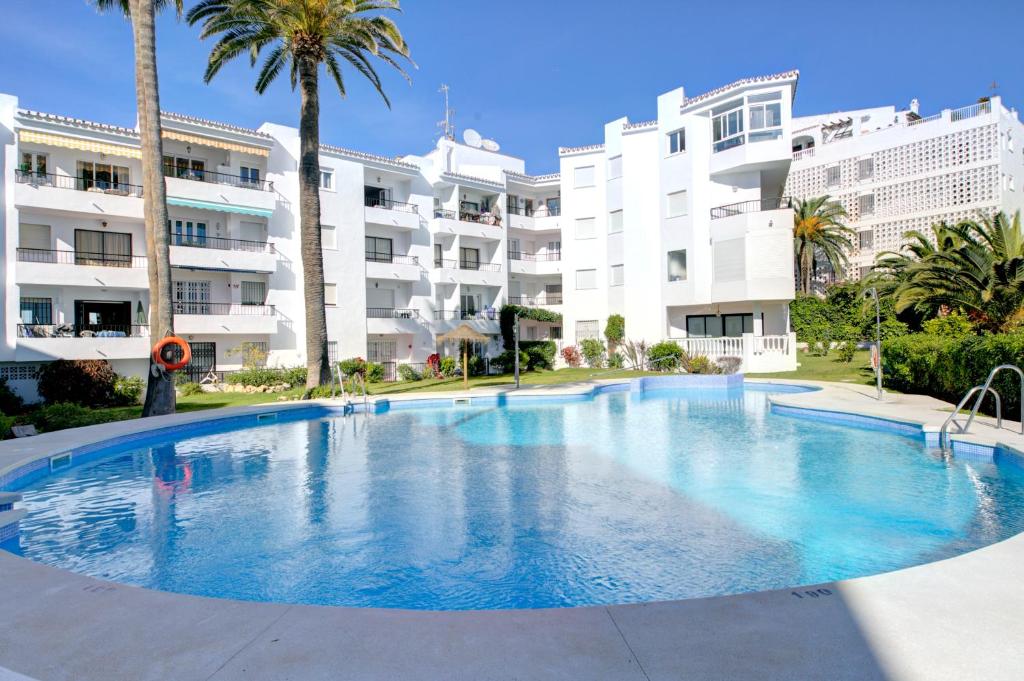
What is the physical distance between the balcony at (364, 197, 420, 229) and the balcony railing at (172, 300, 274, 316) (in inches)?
298

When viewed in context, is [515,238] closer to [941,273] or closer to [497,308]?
[497,308]

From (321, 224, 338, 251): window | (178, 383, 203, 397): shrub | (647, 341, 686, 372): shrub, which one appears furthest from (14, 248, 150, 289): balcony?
(647, 341, 686, 372): shrub

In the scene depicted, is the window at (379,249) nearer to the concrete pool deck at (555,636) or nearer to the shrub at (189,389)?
the shrub at (189,389)

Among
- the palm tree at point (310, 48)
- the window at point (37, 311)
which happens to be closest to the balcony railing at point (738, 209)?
the palm tree at point (310, 48)

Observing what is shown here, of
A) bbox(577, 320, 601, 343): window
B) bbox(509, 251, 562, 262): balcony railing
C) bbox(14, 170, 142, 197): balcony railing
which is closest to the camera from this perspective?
bbox(14, 170, 142, 197): balcony railing

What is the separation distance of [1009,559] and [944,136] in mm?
43518

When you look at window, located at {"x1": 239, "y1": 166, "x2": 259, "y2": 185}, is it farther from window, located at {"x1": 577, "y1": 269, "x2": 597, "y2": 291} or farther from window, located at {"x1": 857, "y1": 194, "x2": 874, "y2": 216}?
window, located at {"x1": 857, "y1": 194, "x2": 874, "y2": 216}

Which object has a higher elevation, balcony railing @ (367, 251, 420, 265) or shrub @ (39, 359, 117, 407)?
balcony railing @ (367, 251, 420, 265)

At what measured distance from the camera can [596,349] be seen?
3503 centimetres

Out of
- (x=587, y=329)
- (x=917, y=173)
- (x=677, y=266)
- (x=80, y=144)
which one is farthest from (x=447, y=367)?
(x=917, y=173)

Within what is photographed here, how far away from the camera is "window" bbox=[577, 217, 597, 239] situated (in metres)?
37.0

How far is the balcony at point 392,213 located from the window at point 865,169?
3147cm

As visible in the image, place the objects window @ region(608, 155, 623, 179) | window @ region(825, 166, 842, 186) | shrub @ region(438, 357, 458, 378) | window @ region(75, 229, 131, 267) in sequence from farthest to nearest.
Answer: window @ region(825, 166, 842, 186), window @ region(608, 155, 623, 179), shrub @ region(438, 357, 458, 378), window @ region(75, 229, 131, 267)

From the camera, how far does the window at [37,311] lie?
2372 centimetres
